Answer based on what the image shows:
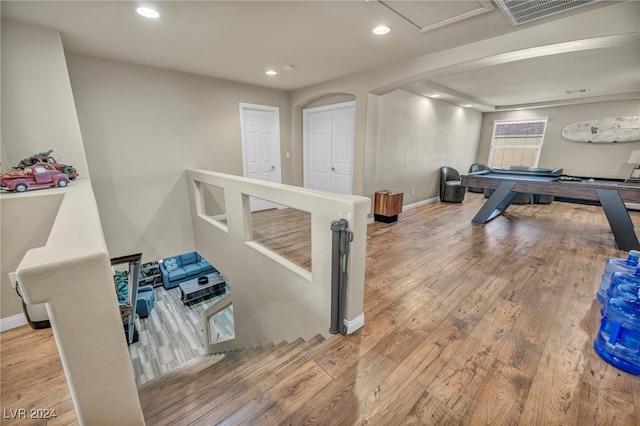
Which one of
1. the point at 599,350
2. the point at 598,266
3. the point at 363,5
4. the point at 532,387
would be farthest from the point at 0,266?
the point at 598,266

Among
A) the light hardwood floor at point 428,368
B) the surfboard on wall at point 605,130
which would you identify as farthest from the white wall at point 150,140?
the surfboard on wall at point 605,130

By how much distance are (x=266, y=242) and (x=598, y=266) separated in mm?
4067

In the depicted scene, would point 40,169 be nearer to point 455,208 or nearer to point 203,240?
point 203,240

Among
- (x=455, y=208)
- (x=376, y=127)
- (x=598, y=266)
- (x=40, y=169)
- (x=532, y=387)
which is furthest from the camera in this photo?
(x=455, y=208)

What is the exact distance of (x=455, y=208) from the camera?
5.90 meters

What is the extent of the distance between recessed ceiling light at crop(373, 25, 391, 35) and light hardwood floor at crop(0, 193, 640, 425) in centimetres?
255

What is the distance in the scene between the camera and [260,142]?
5309 mm

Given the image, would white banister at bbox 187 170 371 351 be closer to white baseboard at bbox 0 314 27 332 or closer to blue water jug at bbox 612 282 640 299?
blue water jug at bbox 612 282 640 299

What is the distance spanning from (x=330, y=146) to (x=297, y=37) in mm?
2581

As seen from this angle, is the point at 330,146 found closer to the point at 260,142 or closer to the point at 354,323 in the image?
the point at 260,142

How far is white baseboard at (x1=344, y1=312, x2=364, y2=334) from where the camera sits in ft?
6.29

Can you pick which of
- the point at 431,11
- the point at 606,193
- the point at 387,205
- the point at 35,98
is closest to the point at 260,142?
the point at 387,205

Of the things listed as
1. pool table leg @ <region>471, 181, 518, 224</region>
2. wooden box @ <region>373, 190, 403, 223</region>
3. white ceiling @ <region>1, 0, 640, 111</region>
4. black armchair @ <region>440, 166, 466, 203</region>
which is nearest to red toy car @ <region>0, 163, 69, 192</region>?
white ceiling @ <region>1, 0, 640, 111</region>

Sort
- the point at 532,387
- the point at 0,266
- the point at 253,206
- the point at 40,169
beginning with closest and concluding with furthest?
1. the point at 532,387
2. the point at 0,266
3. the point at 40,169
4. the point at 253,206
